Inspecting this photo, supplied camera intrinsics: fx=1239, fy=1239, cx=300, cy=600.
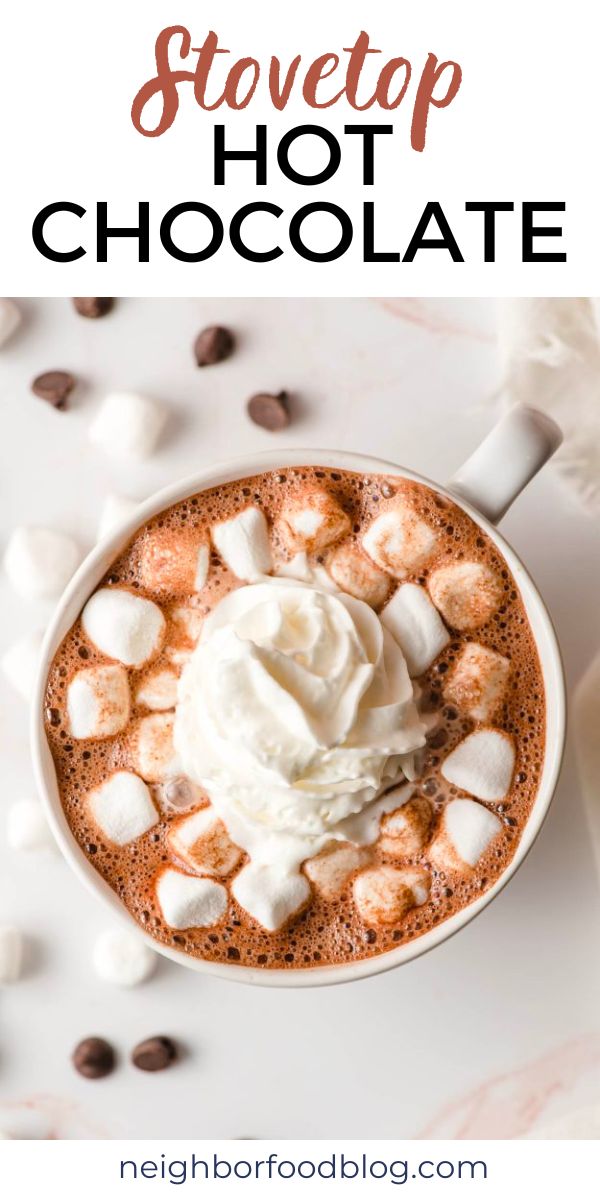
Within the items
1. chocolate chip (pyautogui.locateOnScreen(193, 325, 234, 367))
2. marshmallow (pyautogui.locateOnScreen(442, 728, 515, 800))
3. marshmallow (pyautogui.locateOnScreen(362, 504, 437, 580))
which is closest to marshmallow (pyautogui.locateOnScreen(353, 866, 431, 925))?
marshmallow (pyautogui.locateOnScreen(442, 728, 515, 800))

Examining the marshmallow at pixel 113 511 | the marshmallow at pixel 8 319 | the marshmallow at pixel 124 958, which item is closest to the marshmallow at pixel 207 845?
the marshmallow at pixel 124 958

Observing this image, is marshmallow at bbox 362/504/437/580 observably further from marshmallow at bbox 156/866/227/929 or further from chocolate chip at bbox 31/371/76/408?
chocolate chip at bbox 31/371/76/408

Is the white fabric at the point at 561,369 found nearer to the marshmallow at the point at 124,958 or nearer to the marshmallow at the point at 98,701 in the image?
the marshmallow at the point at 98,701

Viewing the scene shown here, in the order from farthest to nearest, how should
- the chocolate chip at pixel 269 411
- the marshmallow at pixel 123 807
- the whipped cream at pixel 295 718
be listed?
the chocolate chip at pixel 269 411 < the marshmallow at pixel 123 807 < the whipped cream at pixel 295 718

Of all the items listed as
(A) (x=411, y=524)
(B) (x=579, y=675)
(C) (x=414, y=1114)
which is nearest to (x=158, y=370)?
(A) (x=411, y=524)

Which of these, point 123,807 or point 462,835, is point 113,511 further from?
point 462,835

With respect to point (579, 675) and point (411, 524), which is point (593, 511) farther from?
point (411, 524)

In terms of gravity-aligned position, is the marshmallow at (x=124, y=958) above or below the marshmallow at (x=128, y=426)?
below
